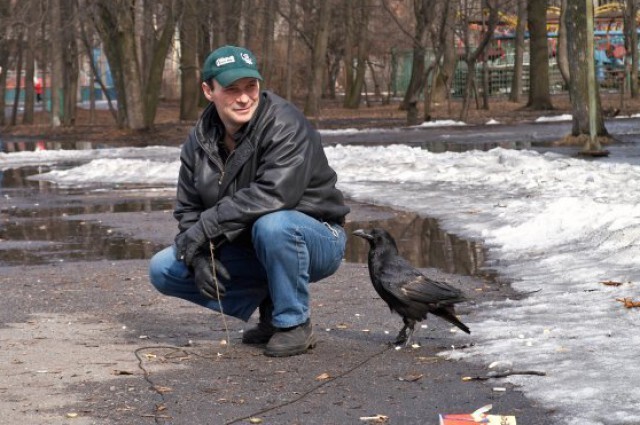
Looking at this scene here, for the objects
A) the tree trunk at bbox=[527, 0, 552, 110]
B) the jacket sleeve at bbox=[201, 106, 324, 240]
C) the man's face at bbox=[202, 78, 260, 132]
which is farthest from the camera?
the tree trunk at bbox=[527, 0, 552, 110]

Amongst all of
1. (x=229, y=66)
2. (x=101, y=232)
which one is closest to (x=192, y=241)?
(x=229, y=66)

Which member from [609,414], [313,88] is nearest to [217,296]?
[609,414]

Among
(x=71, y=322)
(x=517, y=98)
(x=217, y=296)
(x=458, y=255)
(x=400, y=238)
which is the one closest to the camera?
(x=217, y=296)

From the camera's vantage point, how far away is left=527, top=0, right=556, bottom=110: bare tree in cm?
4788

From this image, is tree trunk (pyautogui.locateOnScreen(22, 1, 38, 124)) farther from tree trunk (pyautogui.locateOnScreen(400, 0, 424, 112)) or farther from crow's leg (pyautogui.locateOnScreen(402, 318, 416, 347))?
crow's leg (pyautogui.locateOnScreen(402, 318, 416, 347))

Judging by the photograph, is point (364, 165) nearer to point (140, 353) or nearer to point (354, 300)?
point (354, 300)

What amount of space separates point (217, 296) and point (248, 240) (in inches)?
13.8

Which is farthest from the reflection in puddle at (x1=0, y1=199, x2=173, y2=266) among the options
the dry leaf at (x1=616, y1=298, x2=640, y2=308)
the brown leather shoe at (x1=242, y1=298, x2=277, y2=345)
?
the dry leaf at (x1=616, y1=298, x2=640, y2=308)

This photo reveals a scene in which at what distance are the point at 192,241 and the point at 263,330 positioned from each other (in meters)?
0.73

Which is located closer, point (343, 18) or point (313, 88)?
Answer: point (313, 88)

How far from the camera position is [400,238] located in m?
11.8

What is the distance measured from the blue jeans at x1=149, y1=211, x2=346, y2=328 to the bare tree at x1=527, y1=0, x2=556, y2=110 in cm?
4191

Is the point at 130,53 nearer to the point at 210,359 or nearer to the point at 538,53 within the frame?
the point at 538,53

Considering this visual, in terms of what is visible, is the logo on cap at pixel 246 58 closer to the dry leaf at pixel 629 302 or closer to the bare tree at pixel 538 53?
the dry leaf at pixel 629 302
